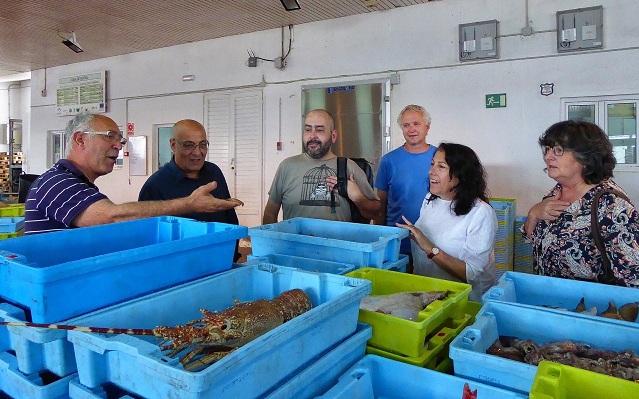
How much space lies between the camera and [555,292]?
1.52 meters

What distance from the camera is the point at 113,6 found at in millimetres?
5195

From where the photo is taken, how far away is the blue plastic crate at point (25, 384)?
91 cm

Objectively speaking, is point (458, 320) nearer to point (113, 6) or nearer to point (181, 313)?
point (181, 313)

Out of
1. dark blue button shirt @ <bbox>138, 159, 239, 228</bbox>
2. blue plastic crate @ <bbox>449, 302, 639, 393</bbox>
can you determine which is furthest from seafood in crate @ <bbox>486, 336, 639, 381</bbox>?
dark blue button shirt @ <bbox>138, 159, 239, 228</bbox>

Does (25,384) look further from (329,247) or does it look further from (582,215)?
(582,215)

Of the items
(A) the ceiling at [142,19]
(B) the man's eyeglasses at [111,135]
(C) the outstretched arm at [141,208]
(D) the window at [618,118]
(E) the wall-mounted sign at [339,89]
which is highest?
(A) the ceiling at [142,19]

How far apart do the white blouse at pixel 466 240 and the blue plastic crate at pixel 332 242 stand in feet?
1.06

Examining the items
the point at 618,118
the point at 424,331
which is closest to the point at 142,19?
the point at 618,118

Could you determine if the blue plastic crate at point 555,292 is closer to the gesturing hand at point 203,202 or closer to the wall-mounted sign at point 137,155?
the gesturing hand at point 203,202

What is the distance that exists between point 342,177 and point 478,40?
9.64 ft

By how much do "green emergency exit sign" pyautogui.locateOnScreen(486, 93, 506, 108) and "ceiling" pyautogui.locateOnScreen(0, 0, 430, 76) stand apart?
1.29 m

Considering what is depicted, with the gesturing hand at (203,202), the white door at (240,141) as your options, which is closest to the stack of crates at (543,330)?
the gesturing hand at (203,202)

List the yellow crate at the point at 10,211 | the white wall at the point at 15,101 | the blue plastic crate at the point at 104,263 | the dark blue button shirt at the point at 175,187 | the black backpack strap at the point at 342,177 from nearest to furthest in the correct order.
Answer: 1. the blue plastic crate at the point at 104,263
2. the black backpack strap at the point at 342,177
3. the dark blue button shirt at the point at 175,187
4. the yellow crate at the point at 10,211
5. the white wall at the point at 15,101

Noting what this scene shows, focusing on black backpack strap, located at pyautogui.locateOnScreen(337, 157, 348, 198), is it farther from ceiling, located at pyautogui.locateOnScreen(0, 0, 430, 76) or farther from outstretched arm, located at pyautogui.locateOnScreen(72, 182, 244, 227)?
ceiling, located at pyautogui.locateOnScreen(0, 0, 430, 76)
